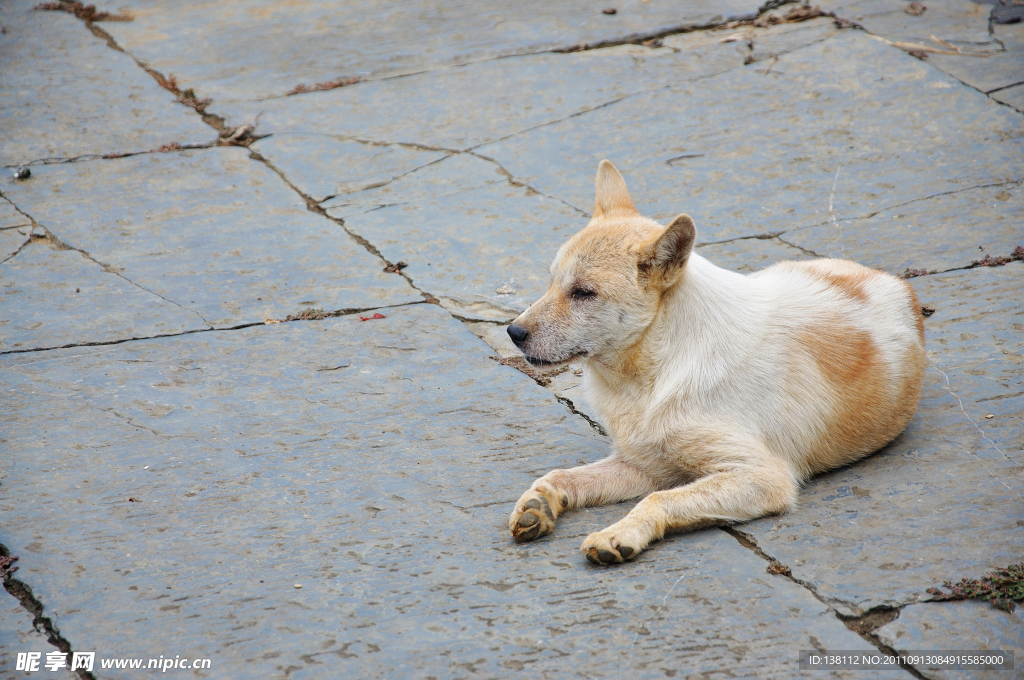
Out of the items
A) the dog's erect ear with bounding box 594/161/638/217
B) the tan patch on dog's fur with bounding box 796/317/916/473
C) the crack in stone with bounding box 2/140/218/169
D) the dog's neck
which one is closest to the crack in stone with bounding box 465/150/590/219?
the dog's erect ear with bounding box 594/161/638/217

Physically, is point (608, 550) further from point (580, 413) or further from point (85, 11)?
point (85, 11)

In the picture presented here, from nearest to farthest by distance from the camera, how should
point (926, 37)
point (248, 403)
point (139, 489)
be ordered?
point (139, 489), point (248, 403), point (926, 37)

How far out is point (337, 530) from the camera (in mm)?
2953

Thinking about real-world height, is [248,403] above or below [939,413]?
below

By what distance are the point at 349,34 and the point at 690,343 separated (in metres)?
5.63

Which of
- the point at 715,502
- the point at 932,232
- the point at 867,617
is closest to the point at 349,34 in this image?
the point at 932,232

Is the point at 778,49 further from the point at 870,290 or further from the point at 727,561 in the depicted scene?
the point at 727,561

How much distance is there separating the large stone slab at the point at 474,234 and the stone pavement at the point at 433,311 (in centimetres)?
2

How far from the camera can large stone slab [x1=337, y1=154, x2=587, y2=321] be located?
4.64 m

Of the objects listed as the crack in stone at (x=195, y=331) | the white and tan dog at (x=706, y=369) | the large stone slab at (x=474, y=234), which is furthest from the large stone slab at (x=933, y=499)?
the crack in stone at (x=195, y=331)

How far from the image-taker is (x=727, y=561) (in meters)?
2.74

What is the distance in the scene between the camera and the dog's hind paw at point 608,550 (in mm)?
2729

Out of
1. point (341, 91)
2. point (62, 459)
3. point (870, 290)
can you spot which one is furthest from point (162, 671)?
point (341, 91)

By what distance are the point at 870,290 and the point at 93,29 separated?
7070 mm
